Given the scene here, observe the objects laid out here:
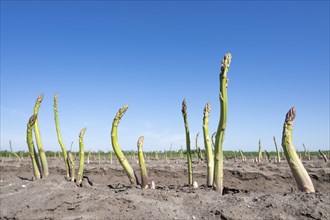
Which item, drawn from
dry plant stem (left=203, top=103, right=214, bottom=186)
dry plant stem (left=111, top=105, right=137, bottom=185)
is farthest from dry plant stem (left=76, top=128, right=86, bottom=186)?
dry plant stem (left=203, top=103, right=214, bottom=186)

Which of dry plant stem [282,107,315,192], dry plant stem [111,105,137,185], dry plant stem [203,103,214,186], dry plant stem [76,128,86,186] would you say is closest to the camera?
dry plant stem [282,107,315,192]

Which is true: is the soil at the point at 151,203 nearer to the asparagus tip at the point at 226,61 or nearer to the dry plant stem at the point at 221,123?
the dry plant stem at the point at 221,123

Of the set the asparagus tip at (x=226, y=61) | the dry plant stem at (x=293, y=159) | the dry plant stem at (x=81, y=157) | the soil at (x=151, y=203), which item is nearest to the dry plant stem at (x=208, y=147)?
the soil at (x=151, y=203)

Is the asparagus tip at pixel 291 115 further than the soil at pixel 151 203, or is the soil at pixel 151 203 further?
the asparagus tip at pixel 291 115

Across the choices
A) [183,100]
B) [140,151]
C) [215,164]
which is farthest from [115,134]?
[215,164]

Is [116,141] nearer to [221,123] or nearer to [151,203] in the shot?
[151,203]

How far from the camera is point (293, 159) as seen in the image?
12.9 feet

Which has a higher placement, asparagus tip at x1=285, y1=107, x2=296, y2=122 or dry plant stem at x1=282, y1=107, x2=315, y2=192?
asparagus tip at x1=285, y1=107, x2=296, y2=122

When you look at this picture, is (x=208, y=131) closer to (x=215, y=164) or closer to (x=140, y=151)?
(x=215, y=164)

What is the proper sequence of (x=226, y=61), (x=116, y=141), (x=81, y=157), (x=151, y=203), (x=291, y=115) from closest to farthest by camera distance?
(x=151, y=203) < (x=291, y=115) < (x=226, y=61) < (x=116, y=141) < (x=81, y=157)

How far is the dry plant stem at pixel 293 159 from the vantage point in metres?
3.94

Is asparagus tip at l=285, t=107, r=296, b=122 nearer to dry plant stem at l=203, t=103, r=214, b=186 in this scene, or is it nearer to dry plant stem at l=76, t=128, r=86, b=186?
dry plant stem at l=203, t=103, r=214, b=186

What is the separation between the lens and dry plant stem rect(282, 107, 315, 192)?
12.9 feet

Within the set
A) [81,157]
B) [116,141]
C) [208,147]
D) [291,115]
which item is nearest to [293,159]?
[291,115]
